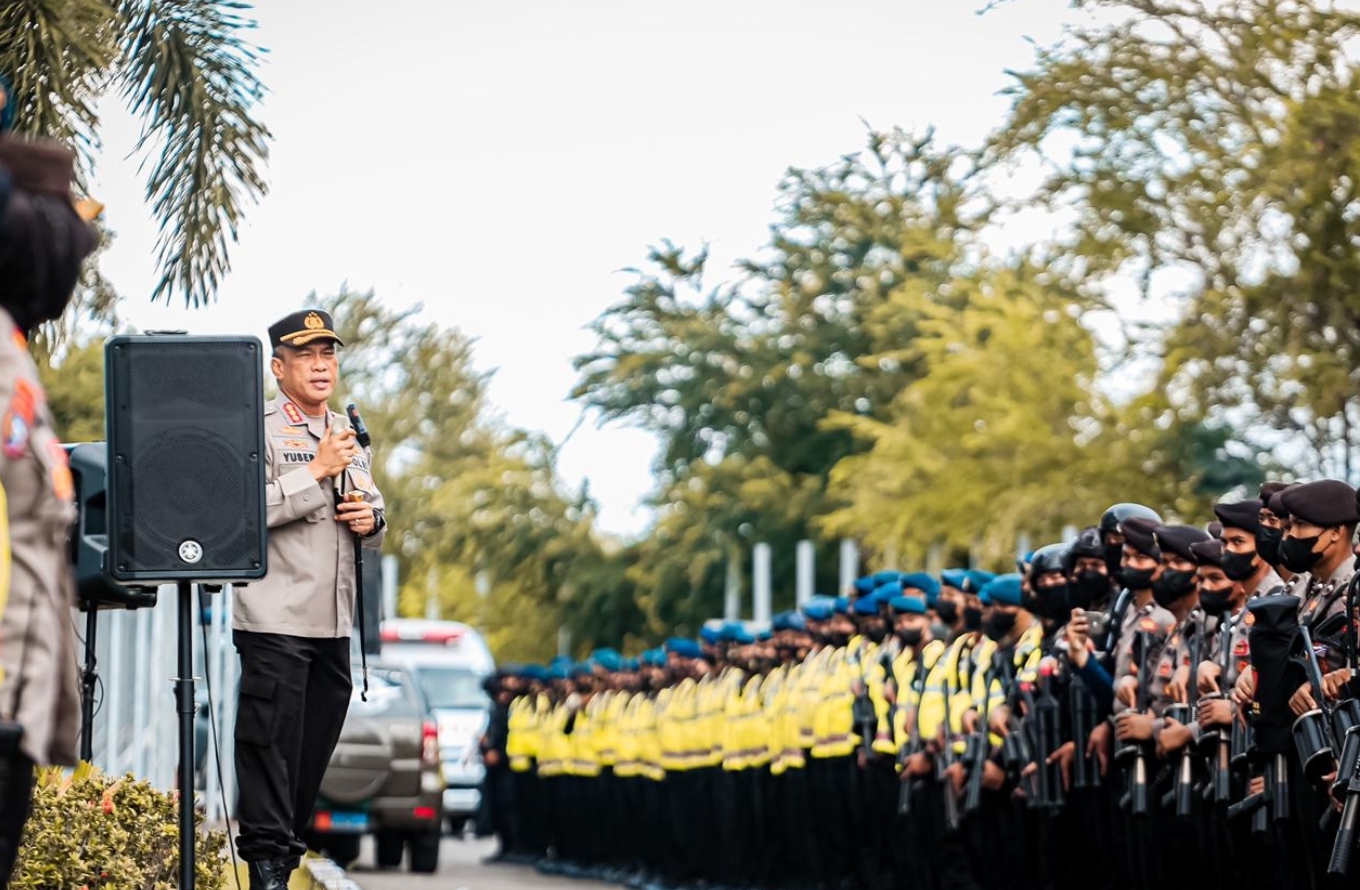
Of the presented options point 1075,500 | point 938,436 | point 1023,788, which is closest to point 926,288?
point 938,436

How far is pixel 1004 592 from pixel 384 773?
27.2 feet

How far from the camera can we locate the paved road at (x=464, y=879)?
2078 centimetres

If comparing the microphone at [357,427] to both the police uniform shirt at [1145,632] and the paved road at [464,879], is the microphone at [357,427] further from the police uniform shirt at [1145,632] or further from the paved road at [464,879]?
the paved road at [464,879]

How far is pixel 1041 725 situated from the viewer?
1390 centimetres

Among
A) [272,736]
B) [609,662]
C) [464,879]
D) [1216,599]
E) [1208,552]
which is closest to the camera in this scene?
[272,736]

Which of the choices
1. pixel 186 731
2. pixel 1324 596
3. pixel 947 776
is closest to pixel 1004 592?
pixel 947 776

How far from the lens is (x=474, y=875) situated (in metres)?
23.5

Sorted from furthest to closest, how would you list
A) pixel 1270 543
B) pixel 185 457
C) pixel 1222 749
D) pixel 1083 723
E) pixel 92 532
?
1. pixel 1083 723
2. pixel 1222 749
3. pixel 1270 543
4. pixel 92 532
5. pixel 185 457

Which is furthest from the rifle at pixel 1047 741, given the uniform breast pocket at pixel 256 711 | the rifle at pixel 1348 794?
the uniform breast pocket at pixel 256 711

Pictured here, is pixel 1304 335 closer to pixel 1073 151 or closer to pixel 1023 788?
pixel 1073 151

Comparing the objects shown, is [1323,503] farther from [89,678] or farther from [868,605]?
[868,605]

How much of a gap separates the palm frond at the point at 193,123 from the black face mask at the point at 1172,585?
14.7 ft

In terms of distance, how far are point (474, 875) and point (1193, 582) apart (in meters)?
11.8

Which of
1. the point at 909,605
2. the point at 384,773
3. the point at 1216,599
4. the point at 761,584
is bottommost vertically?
the point at 384,773
